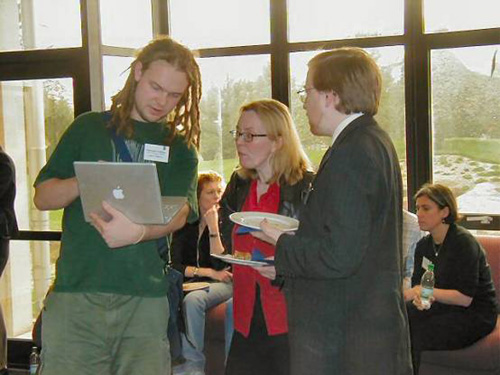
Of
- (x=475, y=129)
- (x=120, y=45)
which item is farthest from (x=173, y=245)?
(x=475, y=129)

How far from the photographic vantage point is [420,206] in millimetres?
3674

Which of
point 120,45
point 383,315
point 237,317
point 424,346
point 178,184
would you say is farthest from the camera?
point 120,45

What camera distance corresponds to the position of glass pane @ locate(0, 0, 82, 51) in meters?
4.35

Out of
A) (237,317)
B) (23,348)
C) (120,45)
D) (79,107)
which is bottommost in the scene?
(23,348)

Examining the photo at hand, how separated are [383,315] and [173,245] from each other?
2605 mm

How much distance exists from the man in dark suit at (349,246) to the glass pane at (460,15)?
9.47ft

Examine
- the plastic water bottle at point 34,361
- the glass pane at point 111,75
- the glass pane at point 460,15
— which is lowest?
the plastic water bottle at point 34,361

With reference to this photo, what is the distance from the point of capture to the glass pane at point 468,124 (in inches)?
168

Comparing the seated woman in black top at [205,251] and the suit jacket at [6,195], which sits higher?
the suit jacket at [6,195]

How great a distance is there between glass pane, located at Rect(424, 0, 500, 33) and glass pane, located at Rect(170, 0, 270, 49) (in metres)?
1.15

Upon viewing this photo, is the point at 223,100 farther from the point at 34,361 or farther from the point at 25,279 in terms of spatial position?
the point at 34,361

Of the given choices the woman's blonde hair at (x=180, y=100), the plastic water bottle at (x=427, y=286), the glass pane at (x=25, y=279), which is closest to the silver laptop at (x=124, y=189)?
the woman's blonde hair at (x=180, y=100)

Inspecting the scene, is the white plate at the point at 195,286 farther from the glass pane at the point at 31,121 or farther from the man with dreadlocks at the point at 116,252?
the man with dreadlocks at the point at 116,252

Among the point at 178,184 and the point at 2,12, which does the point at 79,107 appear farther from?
the point at 178,184
